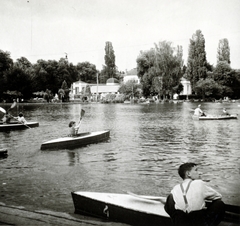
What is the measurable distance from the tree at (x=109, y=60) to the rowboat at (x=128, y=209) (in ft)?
300

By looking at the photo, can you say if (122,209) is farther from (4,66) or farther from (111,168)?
(4,66)

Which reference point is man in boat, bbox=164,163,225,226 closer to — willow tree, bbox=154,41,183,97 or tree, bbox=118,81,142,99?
willow tree, bbox=154,41,183,97

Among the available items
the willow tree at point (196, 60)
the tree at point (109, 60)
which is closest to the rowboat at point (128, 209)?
the willow tree at point (196, 60)

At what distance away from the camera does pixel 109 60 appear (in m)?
101

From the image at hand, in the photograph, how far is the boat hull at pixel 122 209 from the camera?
16.7 ft

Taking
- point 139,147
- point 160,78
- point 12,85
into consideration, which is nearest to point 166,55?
point 160,78

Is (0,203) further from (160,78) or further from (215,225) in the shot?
(160,78)

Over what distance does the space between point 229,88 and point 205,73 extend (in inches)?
276

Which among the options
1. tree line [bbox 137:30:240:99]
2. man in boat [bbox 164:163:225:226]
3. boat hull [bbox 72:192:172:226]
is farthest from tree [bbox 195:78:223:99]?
man in boat [bbox 164:163:225:226]

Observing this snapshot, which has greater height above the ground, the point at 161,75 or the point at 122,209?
the point at 161,75

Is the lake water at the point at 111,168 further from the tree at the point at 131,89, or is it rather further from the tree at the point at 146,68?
the tree at the point at 131,89

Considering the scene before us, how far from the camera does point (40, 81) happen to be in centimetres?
8419

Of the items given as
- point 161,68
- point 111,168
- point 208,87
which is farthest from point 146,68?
point 111,168

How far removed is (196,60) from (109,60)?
3446 centimetres
